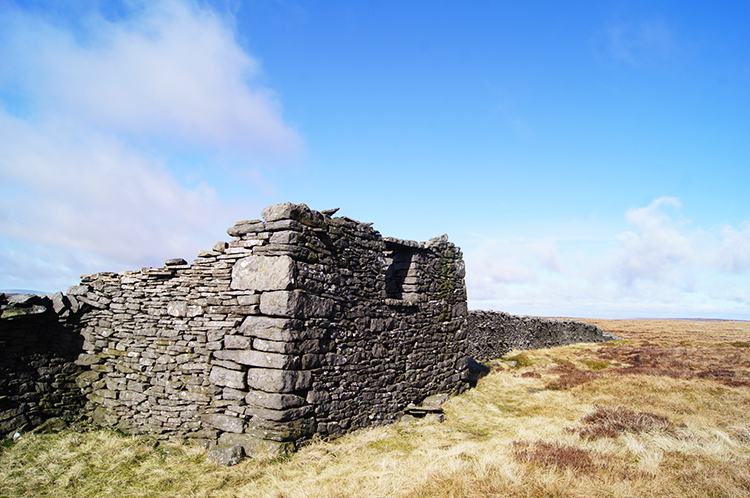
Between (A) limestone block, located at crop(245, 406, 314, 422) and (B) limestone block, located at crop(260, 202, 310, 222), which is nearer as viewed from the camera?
(A) limestone block, located at crop(245, 406, 314, 422)

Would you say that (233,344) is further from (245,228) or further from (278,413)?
(245,228)

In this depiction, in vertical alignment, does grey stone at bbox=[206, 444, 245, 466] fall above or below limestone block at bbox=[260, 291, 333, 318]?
below

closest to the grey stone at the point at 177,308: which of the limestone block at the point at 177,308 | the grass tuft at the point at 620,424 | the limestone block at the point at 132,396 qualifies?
the limestone block at the point at 177,308

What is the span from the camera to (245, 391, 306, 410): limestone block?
7.64 meters

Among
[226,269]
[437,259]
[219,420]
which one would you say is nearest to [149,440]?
[219,420]

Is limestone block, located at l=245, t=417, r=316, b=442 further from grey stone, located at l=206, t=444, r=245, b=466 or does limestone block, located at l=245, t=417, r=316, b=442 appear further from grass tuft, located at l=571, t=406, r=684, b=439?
grass tuft, located at l=571, t=406, r=684, b=439

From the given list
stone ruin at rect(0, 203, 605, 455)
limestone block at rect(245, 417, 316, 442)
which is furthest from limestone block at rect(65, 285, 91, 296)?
limestone block at rect(245, 417, 316, 442)

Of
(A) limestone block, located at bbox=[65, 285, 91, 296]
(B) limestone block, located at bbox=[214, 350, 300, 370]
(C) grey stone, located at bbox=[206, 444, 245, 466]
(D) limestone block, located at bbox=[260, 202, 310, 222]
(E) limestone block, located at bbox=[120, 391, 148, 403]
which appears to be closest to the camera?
(C) grey stone, located at bbox=[206, 444, 245, 466]

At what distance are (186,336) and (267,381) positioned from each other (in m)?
2.49

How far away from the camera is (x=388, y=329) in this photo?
10617mm

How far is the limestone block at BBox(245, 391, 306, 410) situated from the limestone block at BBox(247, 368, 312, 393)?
98 millimetres

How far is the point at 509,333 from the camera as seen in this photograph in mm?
23719

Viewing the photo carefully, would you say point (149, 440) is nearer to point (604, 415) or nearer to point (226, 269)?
point (226, 269)

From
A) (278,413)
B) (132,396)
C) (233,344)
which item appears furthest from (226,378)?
(132,396)
